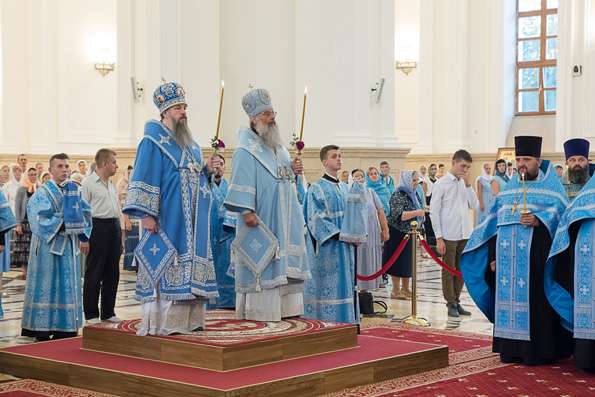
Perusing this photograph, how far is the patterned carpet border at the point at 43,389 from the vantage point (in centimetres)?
663

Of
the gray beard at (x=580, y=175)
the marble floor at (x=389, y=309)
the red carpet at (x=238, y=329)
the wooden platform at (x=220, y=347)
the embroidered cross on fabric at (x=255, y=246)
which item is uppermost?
the gray beard at (x=580, y=175)

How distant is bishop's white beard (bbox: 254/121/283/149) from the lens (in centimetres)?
795

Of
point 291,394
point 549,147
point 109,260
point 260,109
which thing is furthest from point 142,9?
→ point 549,147

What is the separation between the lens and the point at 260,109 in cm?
786

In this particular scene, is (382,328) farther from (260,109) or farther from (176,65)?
(176,65)

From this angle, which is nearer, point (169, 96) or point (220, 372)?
point (220, 372)

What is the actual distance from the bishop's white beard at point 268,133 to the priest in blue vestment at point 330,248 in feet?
3.46

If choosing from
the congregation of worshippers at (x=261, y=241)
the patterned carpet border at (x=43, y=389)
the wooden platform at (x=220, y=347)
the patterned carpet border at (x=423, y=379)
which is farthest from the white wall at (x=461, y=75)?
the patterned carpet border at (x=43, y=389)

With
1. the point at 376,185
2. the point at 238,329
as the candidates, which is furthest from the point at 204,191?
the point at 376,185

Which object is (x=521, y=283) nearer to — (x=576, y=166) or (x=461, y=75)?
(x=576, y=166)

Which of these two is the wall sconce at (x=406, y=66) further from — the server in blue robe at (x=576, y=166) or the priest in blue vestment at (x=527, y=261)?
the priest in blue vestment at (x=527, y=261)

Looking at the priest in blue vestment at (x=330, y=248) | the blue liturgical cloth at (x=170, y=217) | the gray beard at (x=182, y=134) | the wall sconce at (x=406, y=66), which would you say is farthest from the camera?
the wall sconce at (x=406, y=66)

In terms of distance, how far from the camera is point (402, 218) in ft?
39.1

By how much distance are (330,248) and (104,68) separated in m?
14.7
